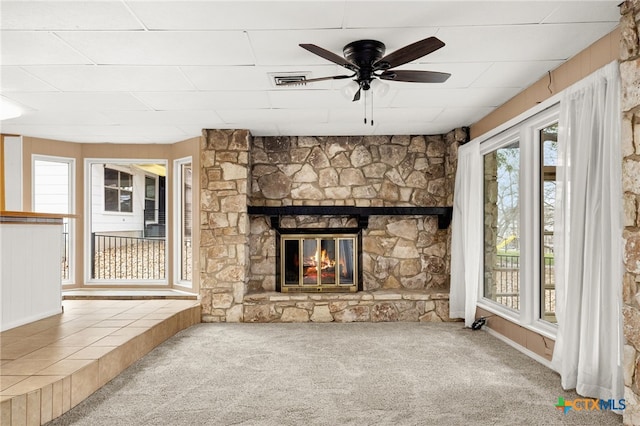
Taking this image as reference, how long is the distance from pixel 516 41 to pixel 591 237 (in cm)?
139

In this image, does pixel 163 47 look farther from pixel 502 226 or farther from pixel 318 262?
pixel 502 226

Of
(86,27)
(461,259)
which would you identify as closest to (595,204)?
(461,259)

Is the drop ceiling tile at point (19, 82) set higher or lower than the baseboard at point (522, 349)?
higher

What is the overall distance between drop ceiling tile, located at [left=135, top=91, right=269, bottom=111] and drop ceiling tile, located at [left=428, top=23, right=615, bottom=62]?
5.73 ft

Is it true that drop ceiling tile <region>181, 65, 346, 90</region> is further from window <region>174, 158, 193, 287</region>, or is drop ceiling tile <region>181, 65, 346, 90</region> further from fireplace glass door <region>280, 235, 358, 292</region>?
window <region>174, 158, 193, 287</region>

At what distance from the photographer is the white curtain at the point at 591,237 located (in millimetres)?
2520

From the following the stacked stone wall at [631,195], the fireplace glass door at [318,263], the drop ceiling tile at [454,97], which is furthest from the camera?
the fireplace glass door at [318,263]

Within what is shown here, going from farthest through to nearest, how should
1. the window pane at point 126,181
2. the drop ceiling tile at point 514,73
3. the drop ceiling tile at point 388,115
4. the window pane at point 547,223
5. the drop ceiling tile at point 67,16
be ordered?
1. the window pane at point 126,181
2. the drop ceiling tile at point 388,115
3. the window pane at point 547,223
4. the drop ceiling tile at point 514,73
5. the drop ceiling tile at point 67,16

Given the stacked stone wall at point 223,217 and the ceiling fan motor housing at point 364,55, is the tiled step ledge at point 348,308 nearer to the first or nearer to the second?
the stacked stone wall at point 223,217

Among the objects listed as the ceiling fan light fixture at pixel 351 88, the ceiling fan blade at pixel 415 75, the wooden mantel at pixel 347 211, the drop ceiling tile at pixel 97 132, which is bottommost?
the wooden mantel at pixel 347 211

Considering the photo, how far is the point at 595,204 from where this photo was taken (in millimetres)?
2691

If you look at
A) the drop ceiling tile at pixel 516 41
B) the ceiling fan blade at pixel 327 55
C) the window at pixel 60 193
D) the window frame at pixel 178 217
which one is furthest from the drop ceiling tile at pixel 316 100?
the window at pixel 60 193

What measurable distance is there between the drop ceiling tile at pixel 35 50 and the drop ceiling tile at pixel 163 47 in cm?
9

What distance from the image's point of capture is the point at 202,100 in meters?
4.10
